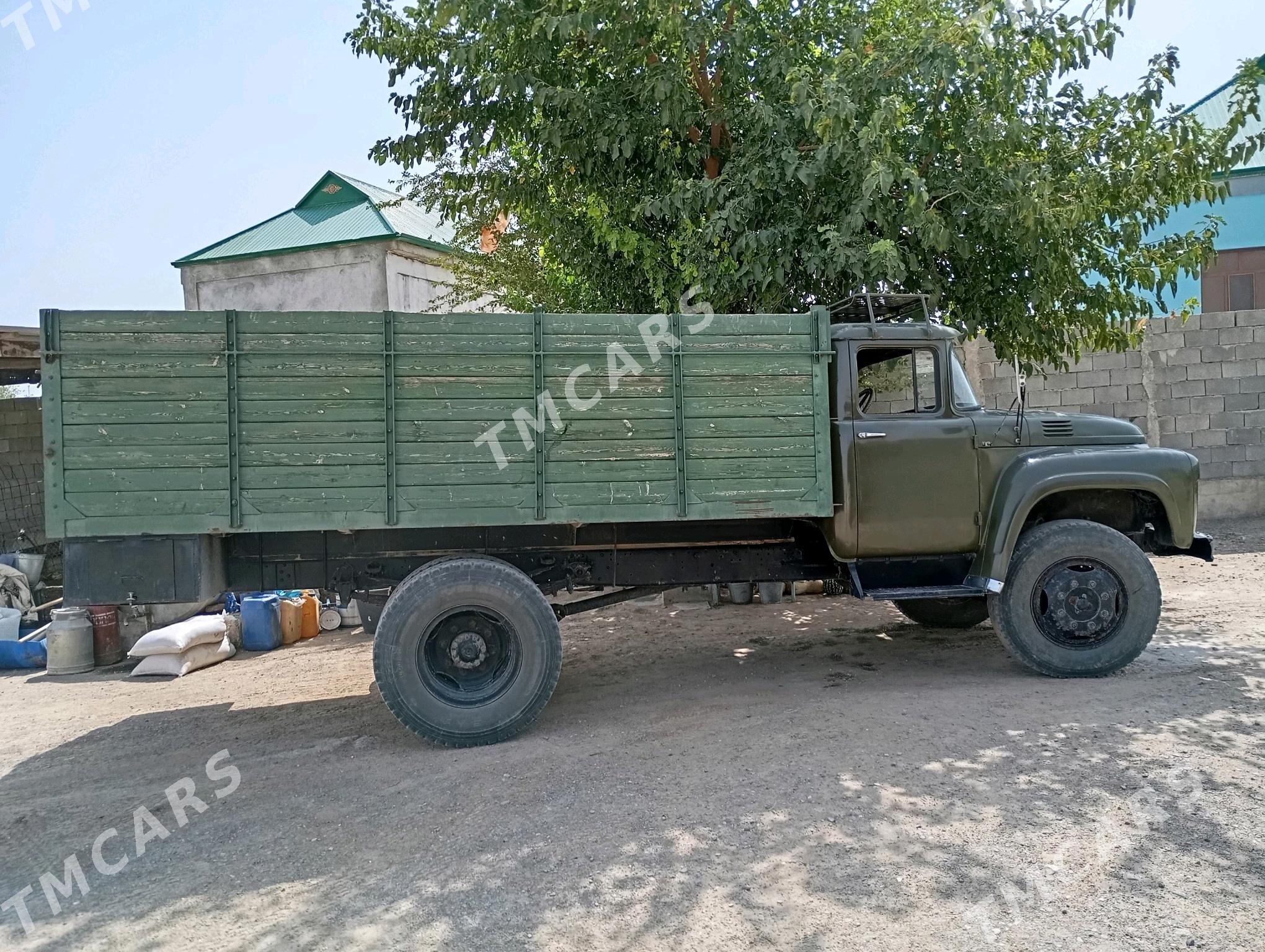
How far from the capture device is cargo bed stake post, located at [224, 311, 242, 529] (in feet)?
15.4

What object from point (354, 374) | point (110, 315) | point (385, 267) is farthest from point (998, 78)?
point (385, 267)

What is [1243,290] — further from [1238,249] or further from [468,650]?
[468,650]

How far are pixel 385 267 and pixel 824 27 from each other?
10766 millimetres

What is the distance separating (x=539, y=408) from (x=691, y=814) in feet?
7.30

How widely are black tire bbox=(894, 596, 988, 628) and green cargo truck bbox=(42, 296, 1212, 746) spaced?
1.47 metres

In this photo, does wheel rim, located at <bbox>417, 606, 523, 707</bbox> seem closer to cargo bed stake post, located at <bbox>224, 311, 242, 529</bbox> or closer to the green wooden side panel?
the green wooden side panel

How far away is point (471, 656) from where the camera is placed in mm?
5051

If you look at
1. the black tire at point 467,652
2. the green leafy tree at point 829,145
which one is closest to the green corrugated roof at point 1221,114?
the green leafy tree at point 829,145

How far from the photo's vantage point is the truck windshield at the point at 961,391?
225 inches

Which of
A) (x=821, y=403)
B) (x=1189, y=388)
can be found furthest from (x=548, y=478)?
(x=1189, y=388)

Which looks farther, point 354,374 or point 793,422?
point 793,422

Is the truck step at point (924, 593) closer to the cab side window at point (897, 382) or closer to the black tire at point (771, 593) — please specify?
the cab side window at point (897, 382)

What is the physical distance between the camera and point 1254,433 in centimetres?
1105

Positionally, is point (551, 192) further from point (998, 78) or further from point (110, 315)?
point (110, 315)
